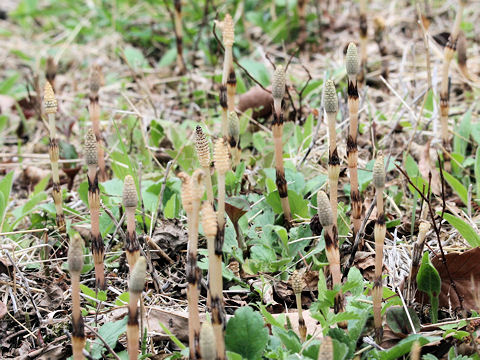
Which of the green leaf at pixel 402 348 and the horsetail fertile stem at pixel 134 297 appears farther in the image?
the green leaf at pixel 402 348

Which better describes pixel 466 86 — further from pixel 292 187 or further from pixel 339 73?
pixel 292 187

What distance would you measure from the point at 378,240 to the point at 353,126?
484 millimetres

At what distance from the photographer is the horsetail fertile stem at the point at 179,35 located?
3978 millimetres

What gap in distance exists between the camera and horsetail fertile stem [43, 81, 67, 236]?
214cm

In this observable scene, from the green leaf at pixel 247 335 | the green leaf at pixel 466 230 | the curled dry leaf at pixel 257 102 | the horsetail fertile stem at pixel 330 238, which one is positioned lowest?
the green leaf at pixel 247 335

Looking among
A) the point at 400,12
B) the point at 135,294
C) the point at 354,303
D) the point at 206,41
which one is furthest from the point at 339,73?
the point at 135,294

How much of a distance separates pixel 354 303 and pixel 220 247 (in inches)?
20.1

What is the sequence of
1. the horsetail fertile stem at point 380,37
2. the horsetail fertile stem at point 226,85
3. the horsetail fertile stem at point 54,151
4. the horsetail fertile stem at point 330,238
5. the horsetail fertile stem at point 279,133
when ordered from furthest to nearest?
the horsetail fertile stem at point 380,37
the horsetail fertile stem at point 226,85
the horsetail fertile stem at point 54,151
the horsetail fertile stem at point 279,133
the horsetail fertile stem at point 330,238

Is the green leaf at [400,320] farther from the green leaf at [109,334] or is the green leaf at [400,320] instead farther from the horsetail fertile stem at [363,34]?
the horsetail fertile stem at [363,34]

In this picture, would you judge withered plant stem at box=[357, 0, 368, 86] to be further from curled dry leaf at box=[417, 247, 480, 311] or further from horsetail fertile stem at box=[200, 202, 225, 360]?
horsetail fertile stem at box=[200, 202, 225, 360]

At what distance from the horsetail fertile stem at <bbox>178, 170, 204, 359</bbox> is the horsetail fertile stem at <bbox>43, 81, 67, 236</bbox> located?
2.70ft

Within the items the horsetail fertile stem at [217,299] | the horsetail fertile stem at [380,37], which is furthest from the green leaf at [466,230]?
the horsetail fertile stem at [380,37]

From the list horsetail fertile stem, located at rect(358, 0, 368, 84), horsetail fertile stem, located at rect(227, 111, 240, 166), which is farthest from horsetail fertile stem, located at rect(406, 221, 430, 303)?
horsetail fertile stem, located at rect(358, 0, 368, 84)

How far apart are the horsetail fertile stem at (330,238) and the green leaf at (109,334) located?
65cm
